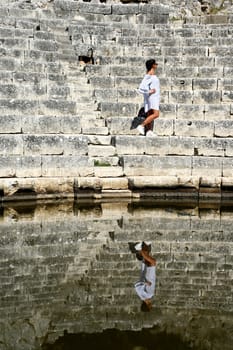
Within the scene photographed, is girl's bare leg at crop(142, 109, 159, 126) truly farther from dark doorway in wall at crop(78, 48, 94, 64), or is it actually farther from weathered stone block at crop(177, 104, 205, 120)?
dark doorway in wall at crop(78, 48, 94, 64)

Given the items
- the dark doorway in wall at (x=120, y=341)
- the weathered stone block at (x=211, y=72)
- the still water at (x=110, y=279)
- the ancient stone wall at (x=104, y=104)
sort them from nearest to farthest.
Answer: the dark doorway in wall at (x=120, y=341), the still water at (x=110, y=279), the ancient stone wall at (x=104, y=104), the weathered stone block at (x=211, y=72)

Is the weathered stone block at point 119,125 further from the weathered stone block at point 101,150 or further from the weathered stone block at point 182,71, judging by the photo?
the weathered stone block at point 182,71

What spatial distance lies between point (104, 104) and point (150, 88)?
1300 mm

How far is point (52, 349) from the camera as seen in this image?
15.5 feet

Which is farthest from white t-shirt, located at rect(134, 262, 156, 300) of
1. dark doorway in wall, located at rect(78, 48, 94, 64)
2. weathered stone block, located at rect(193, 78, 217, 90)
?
dark doorway in wall, located at rect(78, 48, 94, 64)

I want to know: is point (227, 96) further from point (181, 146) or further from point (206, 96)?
point (181, 146)

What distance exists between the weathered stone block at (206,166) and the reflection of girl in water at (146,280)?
4.50 metres

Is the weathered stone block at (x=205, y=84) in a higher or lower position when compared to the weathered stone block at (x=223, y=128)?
higher

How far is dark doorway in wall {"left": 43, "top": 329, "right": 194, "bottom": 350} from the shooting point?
15.6 feet

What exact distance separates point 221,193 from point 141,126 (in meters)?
2.02

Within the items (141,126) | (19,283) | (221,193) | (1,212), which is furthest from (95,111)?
(19,283)

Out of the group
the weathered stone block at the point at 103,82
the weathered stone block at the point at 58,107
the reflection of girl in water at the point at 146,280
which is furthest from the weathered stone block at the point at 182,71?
the reflection of girl in water at the point at 146,280

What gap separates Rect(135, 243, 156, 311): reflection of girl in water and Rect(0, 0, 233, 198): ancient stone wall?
3.98m

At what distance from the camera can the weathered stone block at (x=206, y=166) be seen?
12.0m
